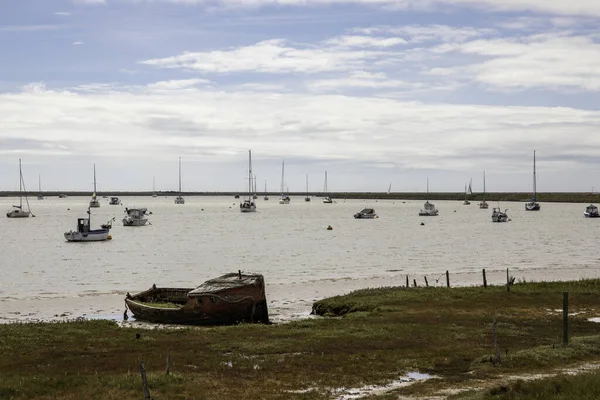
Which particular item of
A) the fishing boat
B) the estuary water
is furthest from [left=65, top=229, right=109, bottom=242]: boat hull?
the fishing boat

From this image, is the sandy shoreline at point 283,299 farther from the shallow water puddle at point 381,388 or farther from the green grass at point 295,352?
the shallow water puddle at point 381,388

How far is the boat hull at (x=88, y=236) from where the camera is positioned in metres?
109

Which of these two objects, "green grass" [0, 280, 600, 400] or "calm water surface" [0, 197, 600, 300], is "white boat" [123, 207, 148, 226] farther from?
"green grass" [0, 280, 600, 400]

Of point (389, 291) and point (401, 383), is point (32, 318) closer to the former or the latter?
point (389, 291)

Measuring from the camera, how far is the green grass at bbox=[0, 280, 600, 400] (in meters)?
21.3

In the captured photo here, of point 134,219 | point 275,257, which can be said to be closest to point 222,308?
point 275,257

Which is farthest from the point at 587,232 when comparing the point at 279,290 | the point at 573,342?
the point at 573,342

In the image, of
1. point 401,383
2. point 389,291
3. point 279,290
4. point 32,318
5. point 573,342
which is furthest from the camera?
point 279,290

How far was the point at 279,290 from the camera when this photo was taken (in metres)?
54.0

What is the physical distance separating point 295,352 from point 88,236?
8909 centimetres

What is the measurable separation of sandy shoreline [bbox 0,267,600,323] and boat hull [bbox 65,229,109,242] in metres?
59.1

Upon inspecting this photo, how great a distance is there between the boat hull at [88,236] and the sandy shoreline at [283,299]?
194 ft

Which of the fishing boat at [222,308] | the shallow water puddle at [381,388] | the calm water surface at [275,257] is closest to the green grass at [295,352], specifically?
the shallow water puddle at [381,388]

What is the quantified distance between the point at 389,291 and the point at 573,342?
17903 millimetres
